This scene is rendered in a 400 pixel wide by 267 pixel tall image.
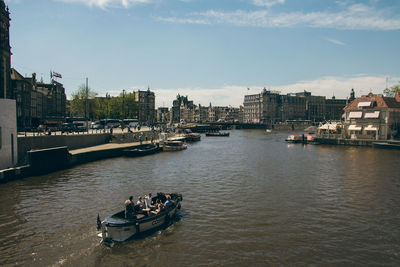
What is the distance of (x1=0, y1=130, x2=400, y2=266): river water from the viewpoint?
1933 cm

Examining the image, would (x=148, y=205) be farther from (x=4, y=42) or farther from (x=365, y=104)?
(x=365, y=104)

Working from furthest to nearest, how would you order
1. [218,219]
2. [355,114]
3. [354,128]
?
[354,128], [355,114], [218,219]

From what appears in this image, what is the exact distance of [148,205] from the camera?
→ 80.5ft

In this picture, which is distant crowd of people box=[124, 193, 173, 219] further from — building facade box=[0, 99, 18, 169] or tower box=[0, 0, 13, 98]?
tower box=[0, 0, 13, 98]

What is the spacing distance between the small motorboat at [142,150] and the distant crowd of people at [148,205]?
125 feet

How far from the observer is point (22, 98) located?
8819 cm

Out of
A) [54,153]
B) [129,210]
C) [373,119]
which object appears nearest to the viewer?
[129,210]

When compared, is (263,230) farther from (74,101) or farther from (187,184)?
(74,101)

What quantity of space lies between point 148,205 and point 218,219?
6160 millimetres

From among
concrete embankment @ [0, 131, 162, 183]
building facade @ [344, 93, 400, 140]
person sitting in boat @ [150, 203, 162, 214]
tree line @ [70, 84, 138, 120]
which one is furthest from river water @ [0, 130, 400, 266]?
tree line @ [70, 84, 138, 120]

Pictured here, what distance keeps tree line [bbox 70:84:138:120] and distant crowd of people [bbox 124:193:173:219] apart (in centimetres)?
10909

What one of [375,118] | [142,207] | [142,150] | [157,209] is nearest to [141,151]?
[142,150]

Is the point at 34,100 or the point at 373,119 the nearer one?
the point at 373,119

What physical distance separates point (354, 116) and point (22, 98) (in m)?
102
